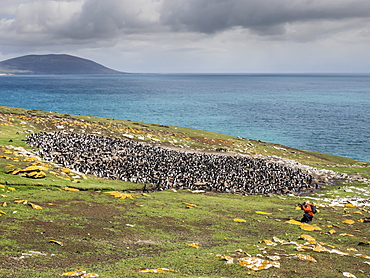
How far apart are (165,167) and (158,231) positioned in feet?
64.8

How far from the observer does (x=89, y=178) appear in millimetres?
32281

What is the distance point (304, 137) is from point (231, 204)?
76467 millimetres

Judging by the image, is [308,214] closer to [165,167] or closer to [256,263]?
[256,263]

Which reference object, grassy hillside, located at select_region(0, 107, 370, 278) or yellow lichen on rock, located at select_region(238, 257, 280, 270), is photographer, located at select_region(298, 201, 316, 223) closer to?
grassy hillside, located at select_region(0, 107, 370, 278)

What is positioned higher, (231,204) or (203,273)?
(203,273)

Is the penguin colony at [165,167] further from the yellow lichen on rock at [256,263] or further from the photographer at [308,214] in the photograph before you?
the yellow lichen on rock at [256,263]

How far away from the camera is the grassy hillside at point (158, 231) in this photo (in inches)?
527

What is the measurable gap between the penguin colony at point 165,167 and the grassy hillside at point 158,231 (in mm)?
2516

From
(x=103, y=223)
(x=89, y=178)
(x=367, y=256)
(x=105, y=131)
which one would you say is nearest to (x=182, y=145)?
(x=105, y=131)

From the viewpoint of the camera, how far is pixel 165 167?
38.8 metres

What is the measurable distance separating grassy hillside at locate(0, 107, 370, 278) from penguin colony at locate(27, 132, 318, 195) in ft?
8.25

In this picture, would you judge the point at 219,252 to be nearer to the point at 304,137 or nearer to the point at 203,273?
the point at 203,273

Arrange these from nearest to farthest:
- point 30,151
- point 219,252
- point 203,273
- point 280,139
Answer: point 203,273 → point 219,252 → point 30,151 → point 280,139

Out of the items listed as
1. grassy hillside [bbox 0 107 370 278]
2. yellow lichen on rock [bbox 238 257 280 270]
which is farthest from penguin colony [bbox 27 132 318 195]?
yellow lichen on rock [bbox 238 257 280 270]
